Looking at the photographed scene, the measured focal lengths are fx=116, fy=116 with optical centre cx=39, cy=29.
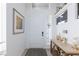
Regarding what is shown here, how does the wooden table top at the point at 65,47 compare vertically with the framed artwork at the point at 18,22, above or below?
below

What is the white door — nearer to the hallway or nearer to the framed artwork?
the hallway

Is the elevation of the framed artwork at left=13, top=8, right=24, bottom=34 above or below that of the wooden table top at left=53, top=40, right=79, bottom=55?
above

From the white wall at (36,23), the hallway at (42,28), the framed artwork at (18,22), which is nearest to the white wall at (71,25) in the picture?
the hallway at (42,28)

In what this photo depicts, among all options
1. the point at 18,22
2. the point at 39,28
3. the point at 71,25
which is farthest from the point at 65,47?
the point at 18,22

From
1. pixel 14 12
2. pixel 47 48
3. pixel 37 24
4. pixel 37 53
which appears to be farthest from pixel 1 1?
pixel 47 48

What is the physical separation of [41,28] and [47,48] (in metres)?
0.27

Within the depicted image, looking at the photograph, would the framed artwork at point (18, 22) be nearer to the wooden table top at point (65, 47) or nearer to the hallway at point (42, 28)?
the hallway at point (42, 28)

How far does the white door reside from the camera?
1.44 metres

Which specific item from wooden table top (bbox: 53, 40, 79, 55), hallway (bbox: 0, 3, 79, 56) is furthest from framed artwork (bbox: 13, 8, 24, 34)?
wooden table top (bbox: 53, 40, 79, 55)

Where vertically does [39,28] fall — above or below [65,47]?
above

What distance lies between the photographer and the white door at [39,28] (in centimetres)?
144

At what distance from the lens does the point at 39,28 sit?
1445 mm

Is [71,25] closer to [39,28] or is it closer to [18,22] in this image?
[39,28]

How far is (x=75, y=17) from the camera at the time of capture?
4.57ft
